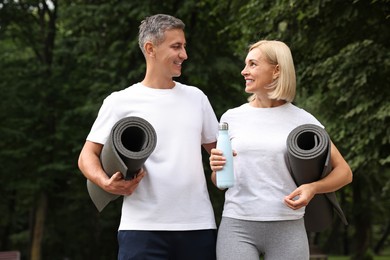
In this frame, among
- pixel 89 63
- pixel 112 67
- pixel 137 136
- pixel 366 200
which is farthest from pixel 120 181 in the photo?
pixel 366 200

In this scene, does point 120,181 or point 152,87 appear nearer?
point 120,181

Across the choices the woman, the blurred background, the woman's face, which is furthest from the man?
the blurred background

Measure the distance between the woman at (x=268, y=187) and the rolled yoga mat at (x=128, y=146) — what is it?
12.9 inches

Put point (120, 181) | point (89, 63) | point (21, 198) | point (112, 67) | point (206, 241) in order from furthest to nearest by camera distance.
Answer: point (21, 198) < point (89, 63) < point (112, 67) < point (206, 241) < point (120, 181)

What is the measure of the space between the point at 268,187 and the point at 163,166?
498mm

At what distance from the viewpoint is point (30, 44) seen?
2011 cm

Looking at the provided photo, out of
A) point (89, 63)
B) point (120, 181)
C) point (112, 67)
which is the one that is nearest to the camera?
point (120, 181)

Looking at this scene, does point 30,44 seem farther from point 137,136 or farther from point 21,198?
point 137,136

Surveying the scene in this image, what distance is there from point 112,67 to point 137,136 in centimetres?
1417

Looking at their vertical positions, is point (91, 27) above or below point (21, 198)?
above

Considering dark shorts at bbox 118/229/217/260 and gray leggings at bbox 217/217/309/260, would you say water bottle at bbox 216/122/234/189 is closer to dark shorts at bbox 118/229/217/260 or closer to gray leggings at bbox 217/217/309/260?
gray leggings at bbox 217/217/309/260

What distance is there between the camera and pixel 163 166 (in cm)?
346

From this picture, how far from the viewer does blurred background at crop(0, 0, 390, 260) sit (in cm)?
1091

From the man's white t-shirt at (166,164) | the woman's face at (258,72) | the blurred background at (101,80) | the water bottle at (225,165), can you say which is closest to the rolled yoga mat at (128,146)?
the man's white t-shirt at (166,164)
